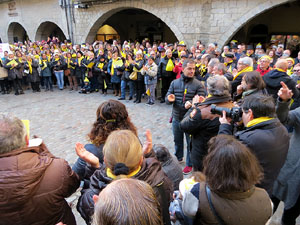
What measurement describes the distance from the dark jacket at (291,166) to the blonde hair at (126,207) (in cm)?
210

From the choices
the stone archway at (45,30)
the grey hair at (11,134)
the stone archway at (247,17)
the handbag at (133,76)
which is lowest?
the handbag at (133,76)

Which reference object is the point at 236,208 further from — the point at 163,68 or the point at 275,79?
the point at 163,68

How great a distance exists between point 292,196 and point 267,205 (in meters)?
1.40

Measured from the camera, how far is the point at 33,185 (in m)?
1.47

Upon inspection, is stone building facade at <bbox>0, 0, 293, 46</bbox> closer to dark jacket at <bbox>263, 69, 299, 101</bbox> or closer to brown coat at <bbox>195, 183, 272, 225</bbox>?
dark jacket at <bbox>263, 69, 299, 101</bbox>

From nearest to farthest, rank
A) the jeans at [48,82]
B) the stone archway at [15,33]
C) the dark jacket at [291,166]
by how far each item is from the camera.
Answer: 1. the dark jacket at [291,166]
2. the jeans at [48,82]
3. the stone archway at [15,33]

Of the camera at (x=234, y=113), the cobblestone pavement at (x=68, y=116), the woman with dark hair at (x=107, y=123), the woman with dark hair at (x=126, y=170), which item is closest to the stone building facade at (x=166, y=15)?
the cobblestone pavement at (x=68, y=116)

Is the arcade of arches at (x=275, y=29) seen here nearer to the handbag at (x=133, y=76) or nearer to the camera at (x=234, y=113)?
the handbag at (x=133, y=76)

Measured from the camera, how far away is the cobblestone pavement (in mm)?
5322

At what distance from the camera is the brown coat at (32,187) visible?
1.42 meters

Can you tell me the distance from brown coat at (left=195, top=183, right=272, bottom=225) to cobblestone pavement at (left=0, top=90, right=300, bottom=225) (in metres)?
2.65

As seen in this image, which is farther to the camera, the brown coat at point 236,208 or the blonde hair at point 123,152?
the blonde hair at point 123,152

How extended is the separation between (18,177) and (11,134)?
12.6 inches

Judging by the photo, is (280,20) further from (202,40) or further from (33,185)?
Answer: (33,185)
